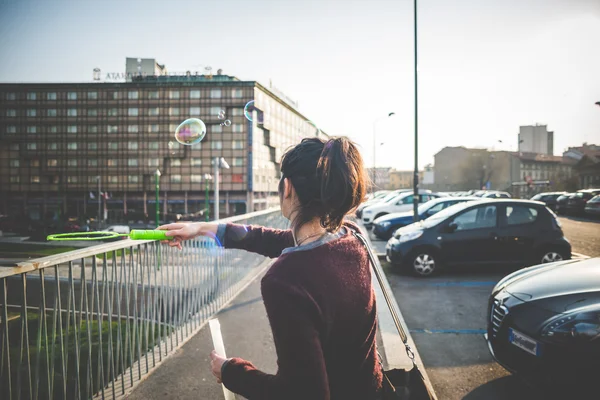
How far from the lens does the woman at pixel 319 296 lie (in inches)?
40.3

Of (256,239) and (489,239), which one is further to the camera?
(489,239)

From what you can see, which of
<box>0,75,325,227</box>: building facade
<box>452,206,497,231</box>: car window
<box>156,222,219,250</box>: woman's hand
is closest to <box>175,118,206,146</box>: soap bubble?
<box>156,222,219,250</box>: woman's hand

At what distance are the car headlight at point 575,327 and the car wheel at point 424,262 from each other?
492 centimetres

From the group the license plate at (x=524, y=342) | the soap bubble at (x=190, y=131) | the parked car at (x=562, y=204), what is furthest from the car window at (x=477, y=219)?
the parked car at (x=562, y=204)

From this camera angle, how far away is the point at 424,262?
7.79 metres

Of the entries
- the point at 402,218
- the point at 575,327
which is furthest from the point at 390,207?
the point at 575,327

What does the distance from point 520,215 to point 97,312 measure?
26.9ft

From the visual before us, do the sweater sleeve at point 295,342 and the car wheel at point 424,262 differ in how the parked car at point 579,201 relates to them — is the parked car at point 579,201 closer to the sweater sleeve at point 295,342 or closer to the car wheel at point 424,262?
the car wheel at point 424,262

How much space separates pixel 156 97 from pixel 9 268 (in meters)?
62.7

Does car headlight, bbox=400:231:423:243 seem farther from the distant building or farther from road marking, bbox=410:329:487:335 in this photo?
the distant building

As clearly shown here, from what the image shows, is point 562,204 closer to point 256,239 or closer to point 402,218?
point 402,218

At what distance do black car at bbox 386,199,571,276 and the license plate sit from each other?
464 cm

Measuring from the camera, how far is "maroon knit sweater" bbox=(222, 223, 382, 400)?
1.02 meters

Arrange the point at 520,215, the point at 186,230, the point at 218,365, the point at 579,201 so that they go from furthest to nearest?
the point at 579,201 → the point at 520,215 → the point at 186,230 → the point at 218,365
